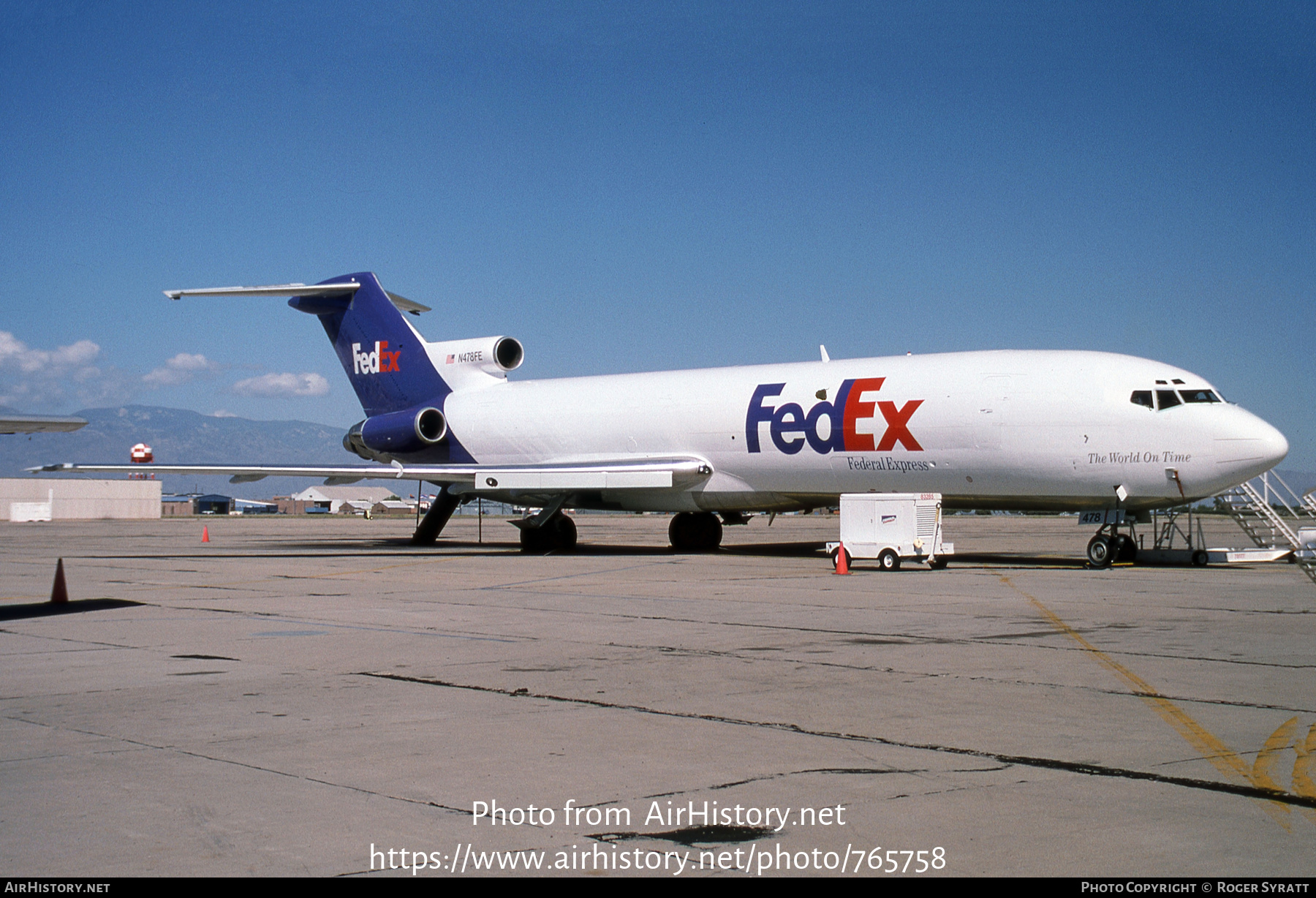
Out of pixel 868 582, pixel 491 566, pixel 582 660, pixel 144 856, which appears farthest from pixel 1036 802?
pixel 491 566

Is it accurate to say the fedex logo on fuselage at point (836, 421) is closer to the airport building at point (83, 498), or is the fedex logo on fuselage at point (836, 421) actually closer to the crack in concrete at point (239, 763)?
the crack in concrete at point (239, 763)

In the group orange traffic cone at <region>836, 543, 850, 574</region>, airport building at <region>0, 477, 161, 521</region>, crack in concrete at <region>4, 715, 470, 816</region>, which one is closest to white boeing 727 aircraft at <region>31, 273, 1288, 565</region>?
orange traffic cone at <region>836, 543, 850, 574</region>

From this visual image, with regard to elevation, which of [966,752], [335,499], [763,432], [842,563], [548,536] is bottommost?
[966,752]

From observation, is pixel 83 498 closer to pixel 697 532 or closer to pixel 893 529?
pixel 697 532

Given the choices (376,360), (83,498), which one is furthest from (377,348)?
(83,498)

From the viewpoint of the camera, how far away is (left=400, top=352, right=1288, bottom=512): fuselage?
20.6 meters

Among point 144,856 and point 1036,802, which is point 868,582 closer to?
point 1036,802

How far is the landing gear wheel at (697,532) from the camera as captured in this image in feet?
95.6

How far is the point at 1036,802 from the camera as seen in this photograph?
16.8 feet

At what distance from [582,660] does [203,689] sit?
3.04 metres

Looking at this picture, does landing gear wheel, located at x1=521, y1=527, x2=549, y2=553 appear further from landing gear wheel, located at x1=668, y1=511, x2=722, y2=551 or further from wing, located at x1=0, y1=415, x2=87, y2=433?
wing, located at x1=0, y1=415, x2=87, y2=433

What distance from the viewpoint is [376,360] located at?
109ft

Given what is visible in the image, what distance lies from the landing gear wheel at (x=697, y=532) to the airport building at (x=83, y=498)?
63752 mm

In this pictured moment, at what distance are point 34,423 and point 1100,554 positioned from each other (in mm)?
19615
